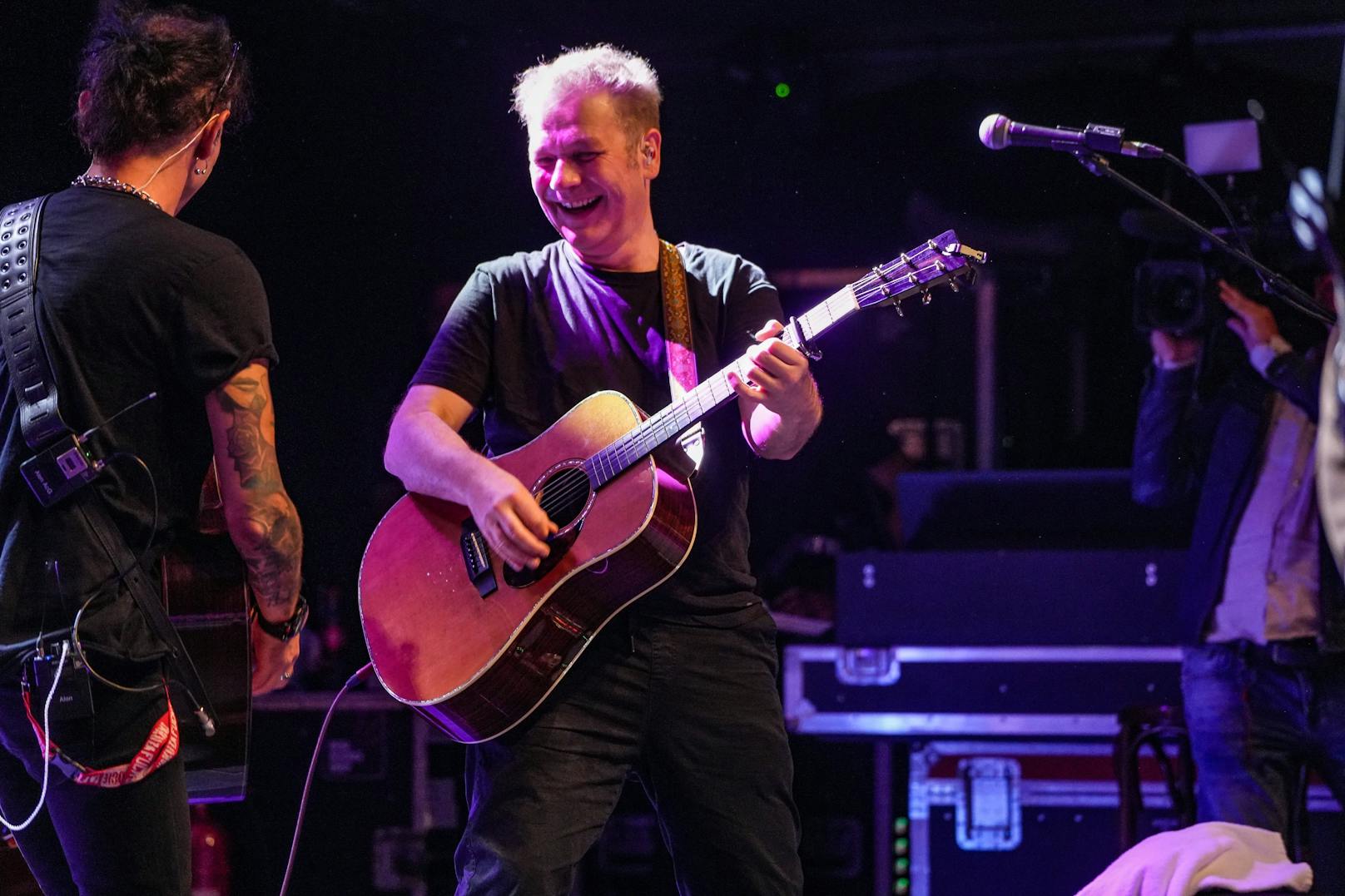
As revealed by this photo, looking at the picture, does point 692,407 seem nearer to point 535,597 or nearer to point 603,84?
point 535,597

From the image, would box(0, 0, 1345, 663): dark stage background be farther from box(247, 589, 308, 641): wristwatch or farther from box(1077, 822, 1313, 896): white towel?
box(1077, 822, 1313, 896): white towel

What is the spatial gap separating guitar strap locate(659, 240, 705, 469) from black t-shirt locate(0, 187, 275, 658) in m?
0.86

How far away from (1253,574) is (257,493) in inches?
110

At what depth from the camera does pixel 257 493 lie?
2.42 meters

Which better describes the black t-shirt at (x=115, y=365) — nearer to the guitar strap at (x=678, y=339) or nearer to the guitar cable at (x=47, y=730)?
the guitar cable at (x=47, y=730)

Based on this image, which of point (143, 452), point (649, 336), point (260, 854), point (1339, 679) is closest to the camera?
point (143, 452)

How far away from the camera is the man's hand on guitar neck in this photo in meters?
2.60

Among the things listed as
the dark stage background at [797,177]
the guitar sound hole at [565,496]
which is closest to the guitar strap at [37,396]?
the guitar sound hole at [565,496]

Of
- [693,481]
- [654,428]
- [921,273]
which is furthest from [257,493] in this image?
[921,273]

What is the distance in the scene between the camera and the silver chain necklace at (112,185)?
239 centimetres

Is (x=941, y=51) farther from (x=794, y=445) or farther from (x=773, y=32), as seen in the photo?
(x=794, y=445)

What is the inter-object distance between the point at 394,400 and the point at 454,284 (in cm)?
94

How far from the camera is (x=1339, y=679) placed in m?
3.73

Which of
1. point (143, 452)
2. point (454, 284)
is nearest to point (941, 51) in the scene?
point (454, 284)
